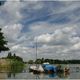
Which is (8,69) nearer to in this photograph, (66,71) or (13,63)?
(13,63)

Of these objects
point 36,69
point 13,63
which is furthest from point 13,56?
point 36,69

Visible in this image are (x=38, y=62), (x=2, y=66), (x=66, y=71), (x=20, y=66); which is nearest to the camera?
(x=2, y=66)

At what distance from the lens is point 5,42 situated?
33312 millimetres

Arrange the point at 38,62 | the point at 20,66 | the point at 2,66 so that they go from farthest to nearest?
the point at 20,66 → the point at 38,62 → the point at 2,66

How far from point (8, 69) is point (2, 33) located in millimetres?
4048

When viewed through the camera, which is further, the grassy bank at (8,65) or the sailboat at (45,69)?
the sailboat at (45,69)

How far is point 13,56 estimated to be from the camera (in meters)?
33.9

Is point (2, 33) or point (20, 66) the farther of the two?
point (20, 66)

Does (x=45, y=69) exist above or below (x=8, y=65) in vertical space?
below

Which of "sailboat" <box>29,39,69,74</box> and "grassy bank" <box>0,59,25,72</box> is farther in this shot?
"sailboat" <box>29,39,69,74</box>

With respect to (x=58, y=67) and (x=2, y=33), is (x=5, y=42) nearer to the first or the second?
(x=2, y=33)

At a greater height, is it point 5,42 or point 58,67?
point 5,42

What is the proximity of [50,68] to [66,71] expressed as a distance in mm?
1804

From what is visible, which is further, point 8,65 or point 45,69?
point 45,69
